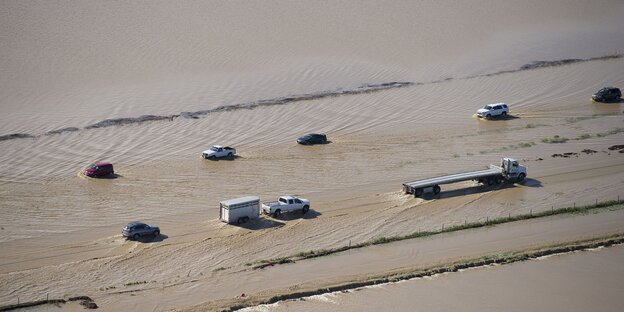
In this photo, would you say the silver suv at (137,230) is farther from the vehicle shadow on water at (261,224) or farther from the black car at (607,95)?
the black car at (607,95)

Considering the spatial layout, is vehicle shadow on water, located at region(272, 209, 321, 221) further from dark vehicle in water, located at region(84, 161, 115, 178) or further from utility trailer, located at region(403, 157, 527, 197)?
dark vehicle in water, located at region(84, 161, 115, 178)

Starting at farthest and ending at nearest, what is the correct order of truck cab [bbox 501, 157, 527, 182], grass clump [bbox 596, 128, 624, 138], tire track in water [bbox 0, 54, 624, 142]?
grass clump [bbox 596, 128, 624, 138] → tire track in water [bbox 0, 54, 624, 142] → truck cab [bbox 501, 157, 527, 182]

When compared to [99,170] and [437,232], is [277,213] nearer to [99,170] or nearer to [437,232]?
[437,232]

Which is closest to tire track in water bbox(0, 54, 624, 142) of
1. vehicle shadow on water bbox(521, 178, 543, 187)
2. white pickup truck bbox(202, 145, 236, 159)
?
white pickup truck bbox(202, 145, 236, 159)

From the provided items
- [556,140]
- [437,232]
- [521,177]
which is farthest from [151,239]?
[556,140]

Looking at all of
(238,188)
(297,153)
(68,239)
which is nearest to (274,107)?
(297,153)

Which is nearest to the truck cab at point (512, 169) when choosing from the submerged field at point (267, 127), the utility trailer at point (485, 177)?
the utility trailer at point (485, 177)
